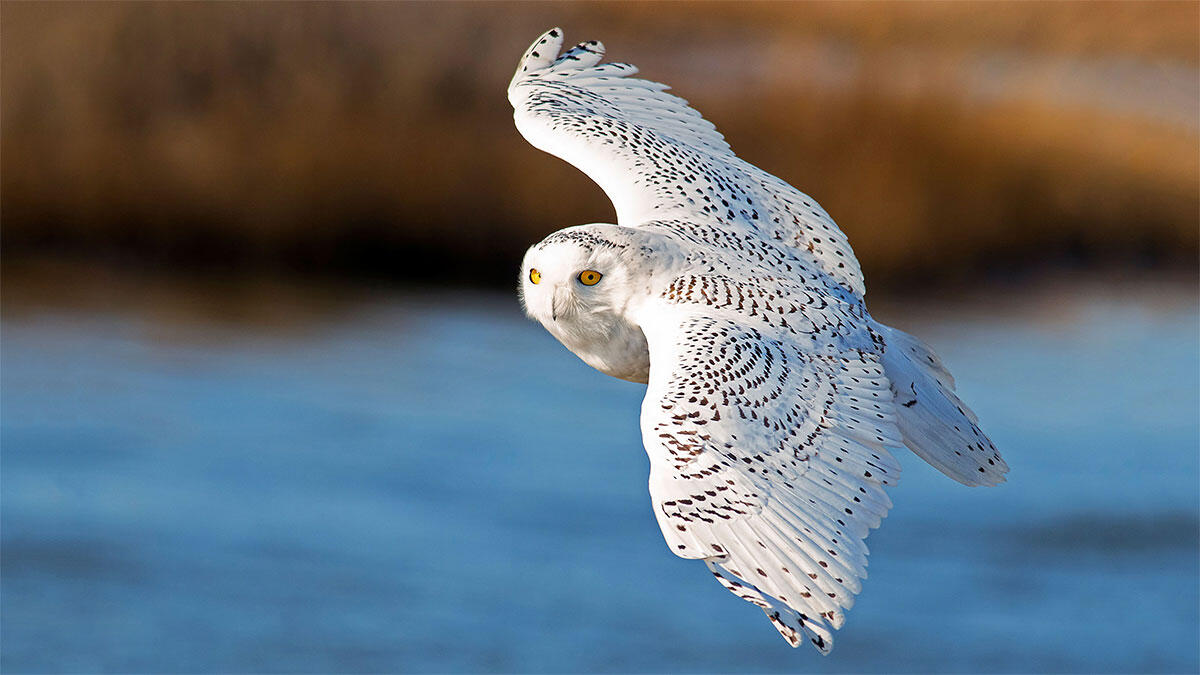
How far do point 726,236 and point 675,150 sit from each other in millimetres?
612

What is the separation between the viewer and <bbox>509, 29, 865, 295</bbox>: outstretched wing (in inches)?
167

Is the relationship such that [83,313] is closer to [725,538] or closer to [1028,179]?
[1028,179]

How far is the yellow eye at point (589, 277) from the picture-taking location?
3693 mm

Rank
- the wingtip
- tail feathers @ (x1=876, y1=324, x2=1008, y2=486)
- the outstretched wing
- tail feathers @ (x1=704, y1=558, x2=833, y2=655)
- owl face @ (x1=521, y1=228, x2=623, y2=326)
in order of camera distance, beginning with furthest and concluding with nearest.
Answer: the wingtip → the outstretched wing → tail feathers @ (x1=876, y1=324, x2=1008, y2=486) → owl face @ (x1=521, y1=228, x2=623, y2=326) → tail feathers @ (x1=704, y1=558, x2=833, y2=655)

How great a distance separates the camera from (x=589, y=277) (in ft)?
12.2

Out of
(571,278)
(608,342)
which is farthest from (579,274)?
(608,342)

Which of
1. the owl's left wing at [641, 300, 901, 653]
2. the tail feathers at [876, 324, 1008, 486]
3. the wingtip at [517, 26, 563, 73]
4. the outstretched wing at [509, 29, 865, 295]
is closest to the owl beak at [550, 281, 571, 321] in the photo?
the owl's left wing at [641, 300, 901, 653]

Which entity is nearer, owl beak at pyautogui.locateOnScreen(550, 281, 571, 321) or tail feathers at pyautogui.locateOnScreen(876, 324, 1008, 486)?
owl beak at pyautogui.locateOnScreen(550, 281, 571, 321)

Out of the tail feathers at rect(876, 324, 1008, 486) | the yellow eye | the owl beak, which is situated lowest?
the tail feathers at rect(876, 324, 1008, 486)

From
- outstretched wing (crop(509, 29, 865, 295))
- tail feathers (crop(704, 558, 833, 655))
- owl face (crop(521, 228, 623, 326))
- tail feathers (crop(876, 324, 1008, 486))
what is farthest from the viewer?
outstretched wing (crop(509, 29, 865, 295))

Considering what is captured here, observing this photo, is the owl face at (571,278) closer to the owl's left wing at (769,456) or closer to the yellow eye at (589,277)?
the yellow eye at (589,277)

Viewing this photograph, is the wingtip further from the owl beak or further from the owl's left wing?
the owl's left wing

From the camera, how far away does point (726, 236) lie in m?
4.06

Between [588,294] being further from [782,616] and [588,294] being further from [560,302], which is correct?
[782,616]
